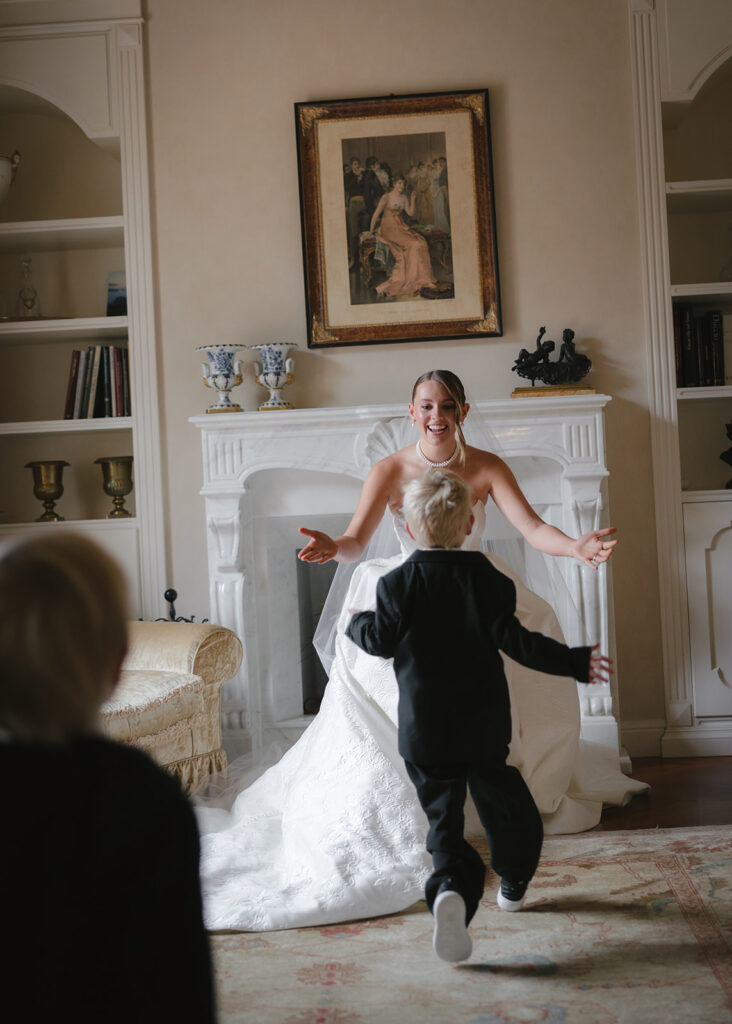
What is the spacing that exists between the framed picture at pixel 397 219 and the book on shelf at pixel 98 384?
83cm

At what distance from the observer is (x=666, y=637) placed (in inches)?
155

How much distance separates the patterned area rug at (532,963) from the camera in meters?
1.83

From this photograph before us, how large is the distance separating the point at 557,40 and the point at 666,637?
2.49 meters

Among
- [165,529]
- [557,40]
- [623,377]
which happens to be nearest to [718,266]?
[623,377]

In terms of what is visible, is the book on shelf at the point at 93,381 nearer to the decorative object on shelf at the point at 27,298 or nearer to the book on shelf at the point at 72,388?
the book on shelf at the point at 72,388

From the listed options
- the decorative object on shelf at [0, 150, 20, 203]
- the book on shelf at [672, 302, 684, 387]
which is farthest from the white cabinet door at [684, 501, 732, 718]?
the decorative object on shelf at [0, 150, 20, 203]

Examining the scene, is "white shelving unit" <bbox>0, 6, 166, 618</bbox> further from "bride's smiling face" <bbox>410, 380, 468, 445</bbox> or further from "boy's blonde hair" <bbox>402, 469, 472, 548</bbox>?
"boy's blonde hair" <bbox>402, 469, 472, 548</bbox>

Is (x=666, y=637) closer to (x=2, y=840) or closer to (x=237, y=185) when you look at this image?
(x=237, y=185)

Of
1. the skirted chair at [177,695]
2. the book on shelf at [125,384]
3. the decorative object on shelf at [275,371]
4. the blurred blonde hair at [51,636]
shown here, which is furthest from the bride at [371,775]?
the book on shelf at [125,384]

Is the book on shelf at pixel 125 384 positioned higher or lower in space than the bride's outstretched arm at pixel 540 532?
higher

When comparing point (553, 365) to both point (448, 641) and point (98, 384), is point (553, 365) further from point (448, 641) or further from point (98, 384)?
point (448, 641)

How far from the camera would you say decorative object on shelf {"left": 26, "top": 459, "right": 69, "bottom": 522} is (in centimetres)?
409

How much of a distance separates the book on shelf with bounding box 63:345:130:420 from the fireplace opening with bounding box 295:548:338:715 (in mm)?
1014

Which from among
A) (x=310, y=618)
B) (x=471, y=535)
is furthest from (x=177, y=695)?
(x=310, y=618)
